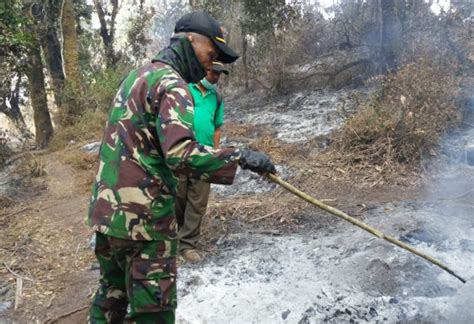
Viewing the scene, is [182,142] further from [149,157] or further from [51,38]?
[51,38]

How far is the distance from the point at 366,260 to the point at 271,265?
2.45 ft

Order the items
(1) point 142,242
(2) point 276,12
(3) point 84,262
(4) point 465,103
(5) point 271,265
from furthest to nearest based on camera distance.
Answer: (2) point 276,12
(4) point 465,103
(3) point 84,262
(5) point 271,265
(1) point 142,242

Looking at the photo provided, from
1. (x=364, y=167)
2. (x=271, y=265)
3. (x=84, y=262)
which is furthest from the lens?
(x=364, y=167)

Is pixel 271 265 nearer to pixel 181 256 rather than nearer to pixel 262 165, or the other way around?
pixel 181 256

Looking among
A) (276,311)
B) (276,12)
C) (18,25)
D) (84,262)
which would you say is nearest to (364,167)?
(276,311)

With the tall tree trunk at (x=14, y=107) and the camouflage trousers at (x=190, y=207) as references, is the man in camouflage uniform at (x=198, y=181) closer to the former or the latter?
the camouflage trousers at (x=190, y=207)

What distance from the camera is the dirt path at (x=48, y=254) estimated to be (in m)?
3.29

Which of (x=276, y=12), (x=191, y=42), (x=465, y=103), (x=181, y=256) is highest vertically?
(x=276, y=12)

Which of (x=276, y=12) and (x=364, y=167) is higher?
(x=276, y=12)

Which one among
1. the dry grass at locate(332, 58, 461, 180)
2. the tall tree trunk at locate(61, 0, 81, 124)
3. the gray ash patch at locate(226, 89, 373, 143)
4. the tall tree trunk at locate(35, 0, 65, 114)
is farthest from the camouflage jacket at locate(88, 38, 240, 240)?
the tall tree trunk at locate(35, 0, 65, 114)

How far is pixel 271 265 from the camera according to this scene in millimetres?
3492

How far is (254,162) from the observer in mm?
1939

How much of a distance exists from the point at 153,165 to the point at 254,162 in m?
0.45

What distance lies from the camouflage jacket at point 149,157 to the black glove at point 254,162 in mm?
52
